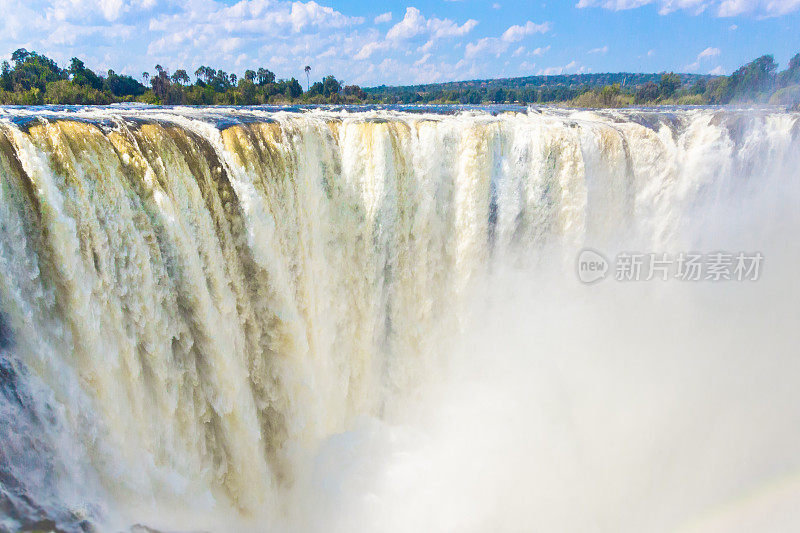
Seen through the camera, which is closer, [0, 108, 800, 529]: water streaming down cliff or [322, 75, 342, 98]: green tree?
[0, 108, 800, 529]: water streaming down cliff

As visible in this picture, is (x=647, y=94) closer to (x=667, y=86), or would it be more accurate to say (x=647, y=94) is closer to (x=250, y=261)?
(x=667, y=86)

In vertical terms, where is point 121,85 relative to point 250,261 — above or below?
above

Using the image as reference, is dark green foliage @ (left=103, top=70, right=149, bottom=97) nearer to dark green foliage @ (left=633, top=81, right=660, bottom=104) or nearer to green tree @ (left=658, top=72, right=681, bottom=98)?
dark green foliage @ (left=633, top=81, right=660, bottom=104)

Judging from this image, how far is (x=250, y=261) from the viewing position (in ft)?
22.2

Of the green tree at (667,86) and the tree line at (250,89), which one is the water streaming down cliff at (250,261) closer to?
the tree line at (250,89)

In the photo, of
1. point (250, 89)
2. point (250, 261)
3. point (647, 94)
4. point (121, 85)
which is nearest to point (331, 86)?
point (250, 89)

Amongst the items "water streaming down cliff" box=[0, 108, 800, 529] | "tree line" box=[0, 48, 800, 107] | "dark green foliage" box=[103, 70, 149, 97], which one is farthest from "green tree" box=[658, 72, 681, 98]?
"dark green foliage" box=[103, 70, 149, 97]

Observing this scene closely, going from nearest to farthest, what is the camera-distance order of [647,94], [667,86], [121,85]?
[121,85], [647,94], [667,86]

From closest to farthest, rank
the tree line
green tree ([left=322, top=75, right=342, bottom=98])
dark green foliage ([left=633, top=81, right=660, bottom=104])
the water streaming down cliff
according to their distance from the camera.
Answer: the water streaming down cliff
the tree line
dark green foliage ([left=633, top=81, right=660, bottom=104])
green tree ([left=322, top=75, right=342, bottom=98])

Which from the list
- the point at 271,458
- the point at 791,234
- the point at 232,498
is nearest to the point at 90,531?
the point at 232,498

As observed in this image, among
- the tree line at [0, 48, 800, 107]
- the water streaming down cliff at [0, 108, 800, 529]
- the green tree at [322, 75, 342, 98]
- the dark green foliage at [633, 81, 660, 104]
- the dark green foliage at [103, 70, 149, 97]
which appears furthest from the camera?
the green tree at [322, 75, 342, 98]

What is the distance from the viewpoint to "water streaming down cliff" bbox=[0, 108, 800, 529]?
477 cm

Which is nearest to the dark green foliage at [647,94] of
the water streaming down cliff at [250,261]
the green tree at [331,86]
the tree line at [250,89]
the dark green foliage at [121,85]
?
the tree line at [250,89]

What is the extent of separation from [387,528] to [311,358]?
3124 mm
